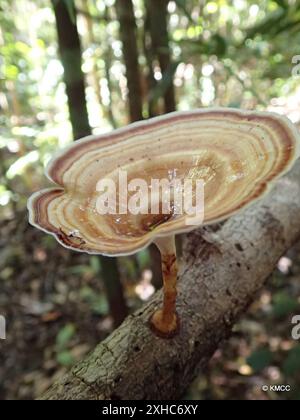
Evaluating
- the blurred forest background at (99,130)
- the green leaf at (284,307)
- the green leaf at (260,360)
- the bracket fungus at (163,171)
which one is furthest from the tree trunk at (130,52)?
the green leaf at (260,360)

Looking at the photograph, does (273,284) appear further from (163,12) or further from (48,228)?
(48,228)

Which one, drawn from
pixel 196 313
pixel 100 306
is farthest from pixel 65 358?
pixel 196 313

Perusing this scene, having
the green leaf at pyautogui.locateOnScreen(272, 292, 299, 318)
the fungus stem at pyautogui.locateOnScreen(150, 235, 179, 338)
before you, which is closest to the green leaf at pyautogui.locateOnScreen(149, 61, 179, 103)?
the fungus stem at pyautogui.locateOnScreen(150, 235, 179, 338)

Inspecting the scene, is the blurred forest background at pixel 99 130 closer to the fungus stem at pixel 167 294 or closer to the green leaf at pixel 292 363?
the green leaf at pixel 292 363

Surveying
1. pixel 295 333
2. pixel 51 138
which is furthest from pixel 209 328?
pixel 51 138

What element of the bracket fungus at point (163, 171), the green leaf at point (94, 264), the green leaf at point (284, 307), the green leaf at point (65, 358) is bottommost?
the green leaf at point (65, 358)

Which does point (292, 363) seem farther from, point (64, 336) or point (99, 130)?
point (99, 130)
